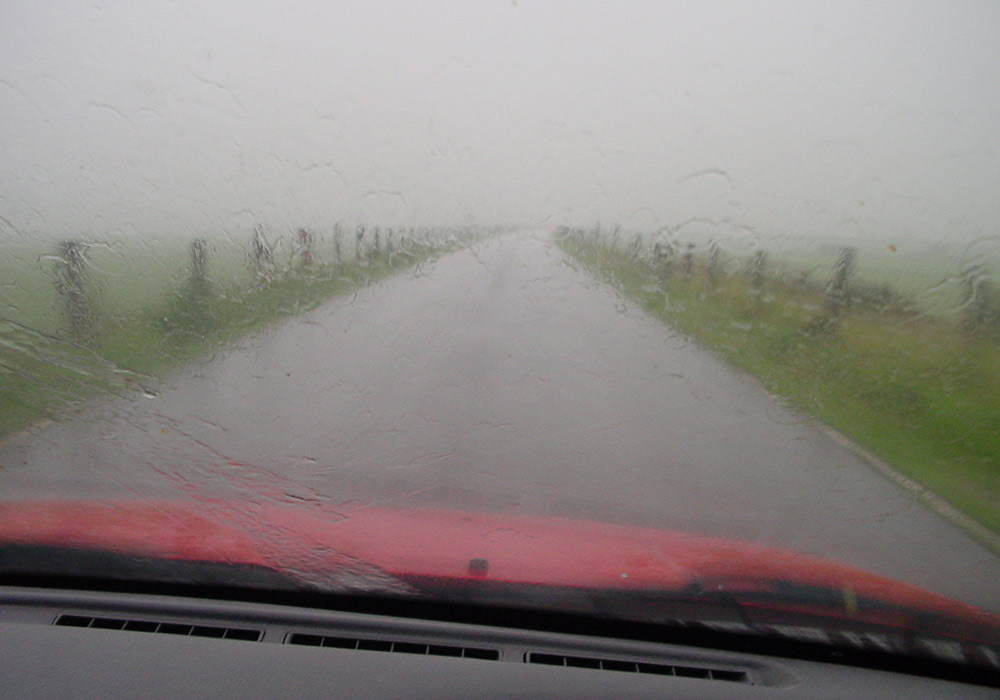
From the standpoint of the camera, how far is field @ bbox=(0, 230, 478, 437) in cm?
451

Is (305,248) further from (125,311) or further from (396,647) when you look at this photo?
(396,647)

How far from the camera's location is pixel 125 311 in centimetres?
538

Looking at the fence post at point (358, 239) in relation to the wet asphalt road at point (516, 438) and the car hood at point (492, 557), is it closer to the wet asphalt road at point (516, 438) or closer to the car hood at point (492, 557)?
the wet asphalt road at point (516, 438)

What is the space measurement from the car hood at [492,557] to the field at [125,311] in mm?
1467

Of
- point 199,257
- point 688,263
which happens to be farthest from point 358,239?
point 688,263

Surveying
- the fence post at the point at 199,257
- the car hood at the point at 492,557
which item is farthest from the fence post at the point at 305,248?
the car hood at the point at 492,557

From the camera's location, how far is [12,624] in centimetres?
267

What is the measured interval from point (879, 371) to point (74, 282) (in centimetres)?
620

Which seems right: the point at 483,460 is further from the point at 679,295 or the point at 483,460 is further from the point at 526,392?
the point at 679,295

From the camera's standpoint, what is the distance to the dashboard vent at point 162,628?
2672mm

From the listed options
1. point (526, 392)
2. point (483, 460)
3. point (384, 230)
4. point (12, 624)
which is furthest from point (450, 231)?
point (12, 624)

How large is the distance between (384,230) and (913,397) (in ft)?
16.0

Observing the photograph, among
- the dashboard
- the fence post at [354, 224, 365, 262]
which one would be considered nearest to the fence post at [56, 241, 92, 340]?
the fence post at [354, 224, 365, 262]

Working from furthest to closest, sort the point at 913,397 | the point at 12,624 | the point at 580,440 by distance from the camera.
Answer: the point at 580,440
the point at 913,397
the point at 12,624
